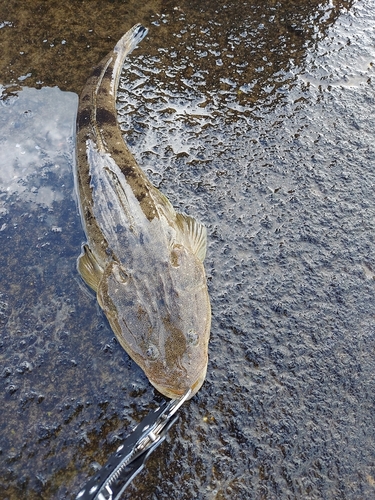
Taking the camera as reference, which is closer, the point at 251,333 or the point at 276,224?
the point at 251,333

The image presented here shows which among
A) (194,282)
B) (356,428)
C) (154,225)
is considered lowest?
(356,428)

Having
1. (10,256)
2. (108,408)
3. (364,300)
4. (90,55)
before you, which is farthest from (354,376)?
(90,55)

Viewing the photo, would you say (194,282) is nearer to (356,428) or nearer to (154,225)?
(154,225)

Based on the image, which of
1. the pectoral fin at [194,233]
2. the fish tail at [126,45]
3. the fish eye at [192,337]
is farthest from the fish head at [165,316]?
the fish tail at [126,45]

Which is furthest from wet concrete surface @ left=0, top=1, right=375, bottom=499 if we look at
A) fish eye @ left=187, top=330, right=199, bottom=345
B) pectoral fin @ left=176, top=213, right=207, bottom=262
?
fish eye @ left=187, top=330, right=199, bottom=345

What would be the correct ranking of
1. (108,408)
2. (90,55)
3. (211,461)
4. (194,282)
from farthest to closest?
(90,55), (194,282), (108,408), (211,461)

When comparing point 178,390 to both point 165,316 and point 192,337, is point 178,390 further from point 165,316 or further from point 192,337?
point 165,316

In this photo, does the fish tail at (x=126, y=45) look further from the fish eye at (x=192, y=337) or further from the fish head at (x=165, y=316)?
the fish eye at (x=192, y=337)
